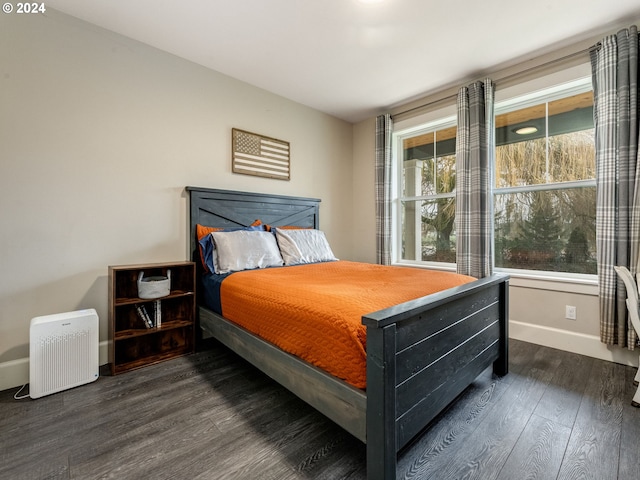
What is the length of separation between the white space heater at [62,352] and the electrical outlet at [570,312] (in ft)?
12.2

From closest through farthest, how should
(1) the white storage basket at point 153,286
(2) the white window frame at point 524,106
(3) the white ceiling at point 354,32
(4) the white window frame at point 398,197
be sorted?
(3) the white ceiling at point 354,32, (1) the white storage basket at point 153,286, (2) the white window frame at point 524,106, (4) the white window frame at point 398,197

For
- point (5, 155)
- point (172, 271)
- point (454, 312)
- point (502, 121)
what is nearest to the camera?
point (454, 312)

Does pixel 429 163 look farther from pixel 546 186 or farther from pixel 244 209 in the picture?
pixel 244 209

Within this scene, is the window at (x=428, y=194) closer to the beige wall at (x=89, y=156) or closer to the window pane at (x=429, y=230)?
the window pane at (x=429, y=230)

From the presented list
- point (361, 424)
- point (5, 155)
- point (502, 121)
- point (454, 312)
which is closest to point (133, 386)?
point (361, 424)

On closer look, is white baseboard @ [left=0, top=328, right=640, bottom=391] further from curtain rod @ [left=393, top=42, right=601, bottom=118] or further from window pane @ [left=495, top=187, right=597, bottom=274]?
curtain rod @ [left=393, top=42, right=601, bottom=118]

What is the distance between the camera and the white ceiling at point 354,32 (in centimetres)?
207

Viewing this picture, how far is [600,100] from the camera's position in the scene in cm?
228

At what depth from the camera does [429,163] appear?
3.69m

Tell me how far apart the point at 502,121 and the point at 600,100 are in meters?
0.84

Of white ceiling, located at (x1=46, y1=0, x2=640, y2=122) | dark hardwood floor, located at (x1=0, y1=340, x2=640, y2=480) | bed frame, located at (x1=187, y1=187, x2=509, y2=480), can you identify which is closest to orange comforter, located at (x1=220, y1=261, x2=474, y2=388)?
bed frame, located at (x1=187, y1=187, x2=509, y2=480)

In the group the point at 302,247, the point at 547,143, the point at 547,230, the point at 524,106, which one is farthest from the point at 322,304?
the point at 524,106

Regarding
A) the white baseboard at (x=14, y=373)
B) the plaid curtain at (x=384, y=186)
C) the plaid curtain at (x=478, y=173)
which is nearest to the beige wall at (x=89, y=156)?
the white baseboard at (x=14, y=373)

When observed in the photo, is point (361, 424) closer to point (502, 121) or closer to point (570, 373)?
point (570, 373)
